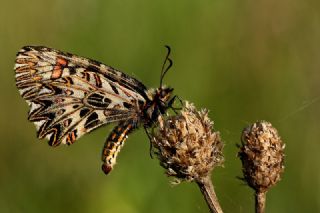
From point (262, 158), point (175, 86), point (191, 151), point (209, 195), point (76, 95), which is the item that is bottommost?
point (209, 195)

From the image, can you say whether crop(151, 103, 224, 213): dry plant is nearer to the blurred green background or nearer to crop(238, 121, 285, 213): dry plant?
crop(238, 121, 285, 213): dry plant

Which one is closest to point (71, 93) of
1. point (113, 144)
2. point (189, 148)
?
point (113, 144)

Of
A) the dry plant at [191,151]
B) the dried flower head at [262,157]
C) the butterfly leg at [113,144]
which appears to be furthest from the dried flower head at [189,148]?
the butterfly leg at [113,144]

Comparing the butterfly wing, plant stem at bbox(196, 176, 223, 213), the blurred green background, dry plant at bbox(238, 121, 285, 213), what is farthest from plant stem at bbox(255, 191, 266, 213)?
the blurred green background

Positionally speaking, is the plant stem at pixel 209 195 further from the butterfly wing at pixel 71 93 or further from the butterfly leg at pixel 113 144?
the butterfly wing at pixel 71 93

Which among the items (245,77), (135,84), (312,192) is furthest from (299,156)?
(135,84)

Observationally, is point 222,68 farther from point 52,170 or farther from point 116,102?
point 116,102

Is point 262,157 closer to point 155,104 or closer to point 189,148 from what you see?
point 189,148
